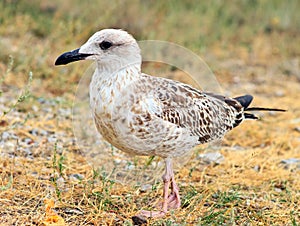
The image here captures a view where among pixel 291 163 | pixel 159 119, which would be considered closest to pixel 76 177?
pixel 159 119

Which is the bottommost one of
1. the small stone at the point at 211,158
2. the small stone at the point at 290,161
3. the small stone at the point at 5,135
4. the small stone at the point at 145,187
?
the small stone at the point at 290,161

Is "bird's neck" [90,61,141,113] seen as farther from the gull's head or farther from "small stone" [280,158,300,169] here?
"small stone" [280,158,300,169]

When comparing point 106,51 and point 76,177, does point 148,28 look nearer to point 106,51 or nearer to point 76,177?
point 76,177

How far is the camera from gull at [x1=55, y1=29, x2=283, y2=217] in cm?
362

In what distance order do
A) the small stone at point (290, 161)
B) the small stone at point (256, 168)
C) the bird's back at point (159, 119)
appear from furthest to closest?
the small stone at point (290, 161) < the small stone at point (256, 168) < the bird's back at point (159, 119)

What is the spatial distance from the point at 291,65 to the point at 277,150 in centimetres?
314

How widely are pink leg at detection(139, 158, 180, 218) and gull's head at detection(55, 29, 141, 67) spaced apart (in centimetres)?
83

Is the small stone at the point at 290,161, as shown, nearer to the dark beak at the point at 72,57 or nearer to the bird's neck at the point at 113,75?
the bird's neck at the point at 113,75

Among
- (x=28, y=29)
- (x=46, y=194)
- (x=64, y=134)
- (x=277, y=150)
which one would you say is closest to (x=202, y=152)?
(x=277, y=150)

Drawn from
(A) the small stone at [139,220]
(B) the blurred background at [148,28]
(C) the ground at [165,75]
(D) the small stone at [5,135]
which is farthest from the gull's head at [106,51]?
(B) the blurred background at [148,28]

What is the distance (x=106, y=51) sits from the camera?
370 cm

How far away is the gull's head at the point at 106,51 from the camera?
3.68 metres

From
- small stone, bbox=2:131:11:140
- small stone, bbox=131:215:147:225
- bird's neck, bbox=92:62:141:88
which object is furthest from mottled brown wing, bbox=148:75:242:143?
small stone, bbox=2:131:11:140

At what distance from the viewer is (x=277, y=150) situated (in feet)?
17.8
